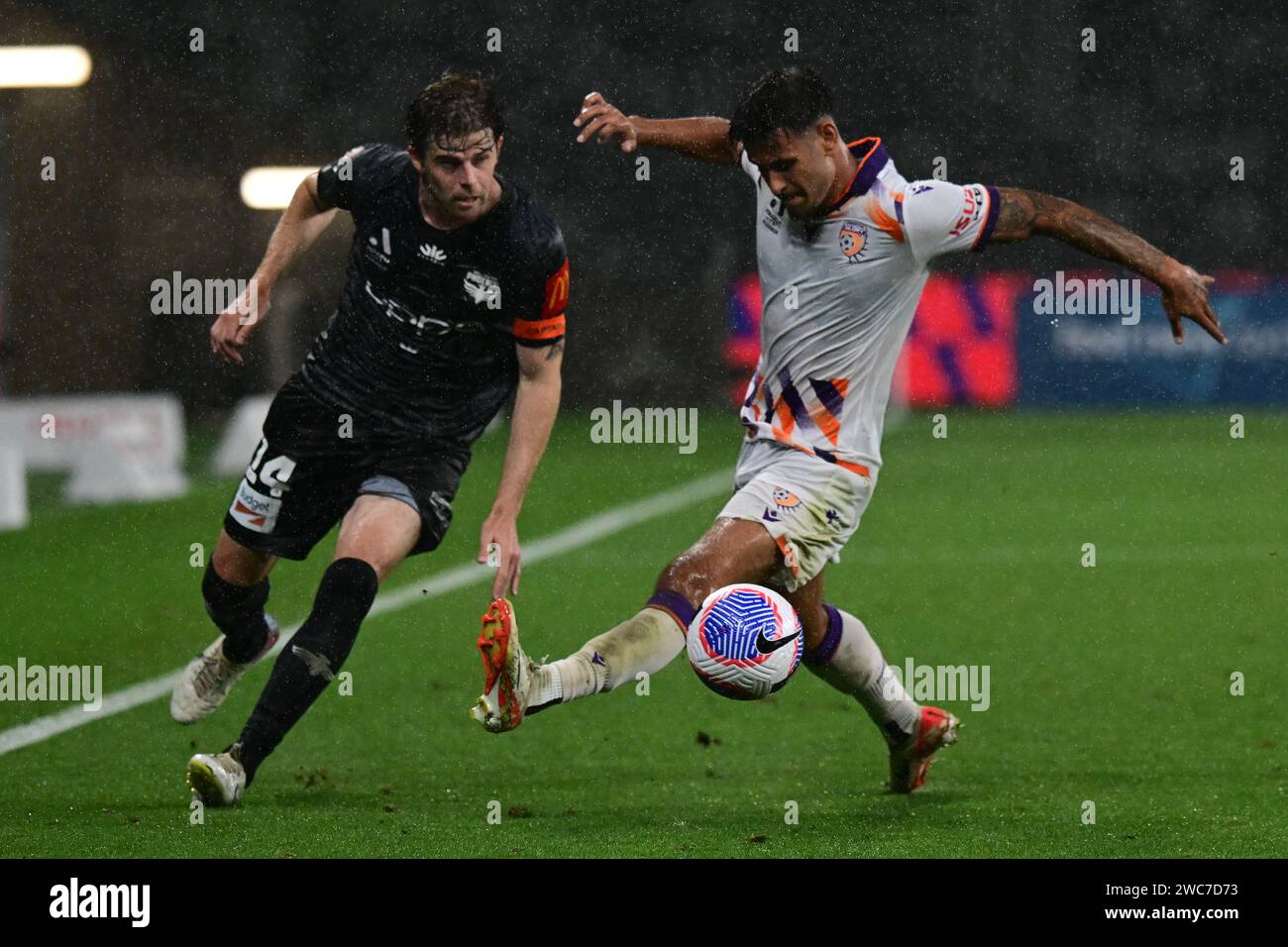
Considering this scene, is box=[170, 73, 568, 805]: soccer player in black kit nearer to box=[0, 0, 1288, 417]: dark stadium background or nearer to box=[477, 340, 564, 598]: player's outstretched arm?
box=[477, 340, 564, 598]: player's outstretched arm

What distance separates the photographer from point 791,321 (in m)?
5.33

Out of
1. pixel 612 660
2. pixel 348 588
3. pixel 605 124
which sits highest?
pixel 605 124

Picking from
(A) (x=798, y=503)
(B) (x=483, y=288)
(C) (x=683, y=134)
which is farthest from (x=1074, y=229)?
(B) (x=483, y=288)

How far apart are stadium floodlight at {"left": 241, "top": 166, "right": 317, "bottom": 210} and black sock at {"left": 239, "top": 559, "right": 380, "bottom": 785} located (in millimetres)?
18473

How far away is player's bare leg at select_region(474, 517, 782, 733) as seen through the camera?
4.49 m

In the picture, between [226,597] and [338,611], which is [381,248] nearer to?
[338,611]

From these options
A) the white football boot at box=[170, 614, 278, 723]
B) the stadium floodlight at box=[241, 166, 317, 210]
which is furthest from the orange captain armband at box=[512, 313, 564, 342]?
the stadium floodlight at box=[241, 166, 317, 210]

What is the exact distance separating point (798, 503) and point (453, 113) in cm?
133

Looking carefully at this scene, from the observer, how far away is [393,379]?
5605 millimetres

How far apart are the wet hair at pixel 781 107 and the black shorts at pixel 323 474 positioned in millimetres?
1311

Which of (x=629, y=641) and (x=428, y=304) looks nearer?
(x=629, y=641)

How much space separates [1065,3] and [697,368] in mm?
6381

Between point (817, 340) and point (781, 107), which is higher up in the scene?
point (781, 107)

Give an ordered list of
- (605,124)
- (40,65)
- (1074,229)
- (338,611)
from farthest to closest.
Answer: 1. (40,65)
2. (605,124)
3. (338,611)
4. (1074,229)
